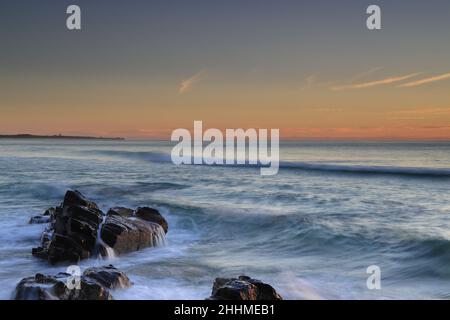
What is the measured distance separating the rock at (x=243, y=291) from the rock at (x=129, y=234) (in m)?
4.12

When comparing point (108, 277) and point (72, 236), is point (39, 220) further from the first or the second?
point (108, 277)

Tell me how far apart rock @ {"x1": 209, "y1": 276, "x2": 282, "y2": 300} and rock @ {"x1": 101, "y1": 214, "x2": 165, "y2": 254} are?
4121 mm

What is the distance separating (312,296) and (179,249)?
14.7ft

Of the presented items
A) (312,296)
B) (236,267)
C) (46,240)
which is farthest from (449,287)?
(46,240)

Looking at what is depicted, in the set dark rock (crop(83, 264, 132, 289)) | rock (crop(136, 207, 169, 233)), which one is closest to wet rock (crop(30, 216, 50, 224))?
rock (crop(136, 207, 169, 233))

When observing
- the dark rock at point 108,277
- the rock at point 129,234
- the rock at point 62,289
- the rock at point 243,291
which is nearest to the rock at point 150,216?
the rock at point 129,234

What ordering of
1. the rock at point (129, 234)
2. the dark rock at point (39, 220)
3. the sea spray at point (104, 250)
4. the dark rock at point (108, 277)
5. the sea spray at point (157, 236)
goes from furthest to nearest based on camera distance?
the dark rock at point (39, 220) < the sea spray at point (157, 236) < the rock at point (129, 234) < the sea spray at point (104, 250) < the dark rock at point (108, 277)

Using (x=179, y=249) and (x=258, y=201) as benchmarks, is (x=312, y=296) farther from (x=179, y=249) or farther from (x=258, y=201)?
(x=258, y=201)

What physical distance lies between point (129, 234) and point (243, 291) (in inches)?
196

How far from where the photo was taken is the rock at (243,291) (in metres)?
6.68

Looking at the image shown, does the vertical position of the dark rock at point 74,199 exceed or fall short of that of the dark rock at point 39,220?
it exceeds it

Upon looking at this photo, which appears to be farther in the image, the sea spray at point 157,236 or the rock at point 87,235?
the sea spray at point 157,236
